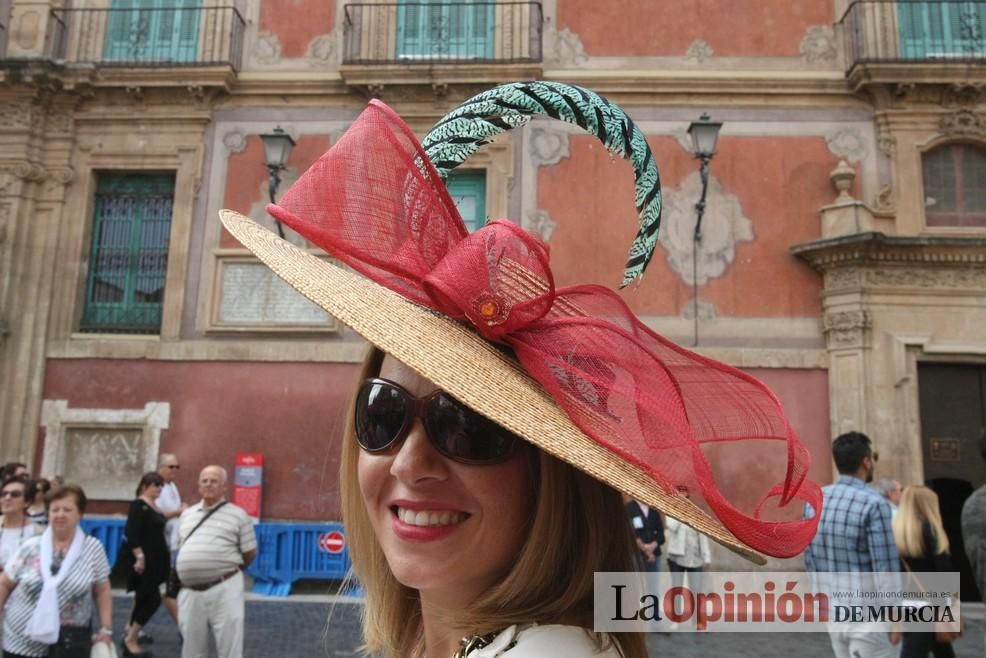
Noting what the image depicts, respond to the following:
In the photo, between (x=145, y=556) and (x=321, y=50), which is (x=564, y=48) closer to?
(x=321, y=50)

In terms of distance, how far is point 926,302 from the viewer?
9.50 metres

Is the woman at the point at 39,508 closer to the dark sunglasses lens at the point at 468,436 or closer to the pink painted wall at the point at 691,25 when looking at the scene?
the dark sunglasses lens at the point at 468,436

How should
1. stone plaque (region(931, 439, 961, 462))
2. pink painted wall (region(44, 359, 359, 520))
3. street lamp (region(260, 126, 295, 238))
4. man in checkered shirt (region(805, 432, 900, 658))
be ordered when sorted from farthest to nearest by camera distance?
1. pink painted wall (region(44, 359, 359, 520))
2. street lamp (region(260, 126, 295, 238))
3. stone plaque (region(931, 439, 961, 462))
4. man in checkered shirt (region(805, 432, 900, 658))

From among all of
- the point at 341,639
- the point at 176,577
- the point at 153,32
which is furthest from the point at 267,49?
the point at 341,639

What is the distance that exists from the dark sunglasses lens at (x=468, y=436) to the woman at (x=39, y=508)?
5.55m

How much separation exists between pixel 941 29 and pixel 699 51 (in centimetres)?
329

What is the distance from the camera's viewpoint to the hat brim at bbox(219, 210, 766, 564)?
39.9 inches

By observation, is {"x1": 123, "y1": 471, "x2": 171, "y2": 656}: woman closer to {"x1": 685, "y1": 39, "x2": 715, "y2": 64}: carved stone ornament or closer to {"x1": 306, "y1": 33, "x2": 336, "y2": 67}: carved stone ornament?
{"x1": 306, "y1": 33, "x2": 336, "y2": 67}: carved stone ornament

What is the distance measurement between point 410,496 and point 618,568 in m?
0.36

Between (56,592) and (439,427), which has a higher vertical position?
(439,427)

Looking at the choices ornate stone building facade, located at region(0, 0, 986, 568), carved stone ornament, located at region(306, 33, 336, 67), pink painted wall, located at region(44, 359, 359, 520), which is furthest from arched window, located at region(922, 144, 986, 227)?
carved stone ornament, located at region(306, 33, 336, 67)

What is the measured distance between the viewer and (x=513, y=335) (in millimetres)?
1211

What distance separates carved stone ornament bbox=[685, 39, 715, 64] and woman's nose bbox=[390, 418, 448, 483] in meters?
10.5

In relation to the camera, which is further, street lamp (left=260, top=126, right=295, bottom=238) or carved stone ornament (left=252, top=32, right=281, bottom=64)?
carved stone ornament (left=252, top=32, right=281, bottom=64)
